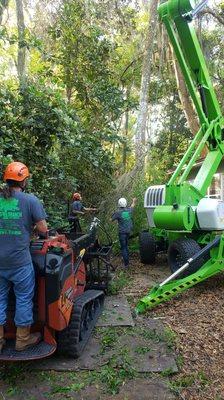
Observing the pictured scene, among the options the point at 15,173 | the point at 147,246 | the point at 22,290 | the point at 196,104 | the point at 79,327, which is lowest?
the point at 79,327

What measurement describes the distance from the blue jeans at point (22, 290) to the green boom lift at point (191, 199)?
2367 mm

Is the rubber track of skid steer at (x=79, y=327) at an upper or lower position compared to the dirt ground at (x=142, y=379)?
upper

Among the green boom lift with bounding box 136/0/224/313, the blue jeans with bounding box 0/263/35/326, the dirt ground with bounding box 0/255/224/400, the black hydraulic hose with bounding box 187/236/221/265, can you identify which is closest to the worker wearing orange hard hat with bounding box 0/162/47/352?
the blue jeans with bounding box 0/263/35/326

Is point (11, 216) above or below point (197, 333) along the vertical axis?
above

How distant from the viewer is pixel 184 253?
721 centimetres

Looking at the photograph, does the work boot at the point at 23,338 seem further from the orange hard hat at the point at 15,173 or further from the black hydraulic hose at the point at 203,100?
the black hydraulic hose at the point at 203,100

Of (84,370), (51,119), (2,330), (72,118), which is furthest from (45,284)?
(72,118)

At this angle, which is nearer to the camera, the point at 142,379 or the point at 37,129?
the point at 142,379

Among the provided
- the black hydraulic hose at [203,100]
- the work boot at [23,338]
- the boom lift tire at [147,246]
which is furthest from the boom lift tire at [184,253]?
the work boot at [23,338]

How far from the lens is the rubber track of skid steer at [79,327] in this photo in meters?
4.41

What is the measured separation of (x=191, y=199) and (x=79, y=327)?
3842mm

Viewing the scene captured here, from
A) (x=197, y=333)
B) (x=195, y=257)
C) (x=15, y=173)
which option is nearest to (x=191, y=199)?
(x=195, y=257)

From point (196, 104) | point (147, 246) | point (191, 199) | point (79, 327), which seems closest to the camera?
point (79, 327)

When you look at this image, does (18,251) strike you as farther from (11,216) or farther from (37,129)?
(37,129)
